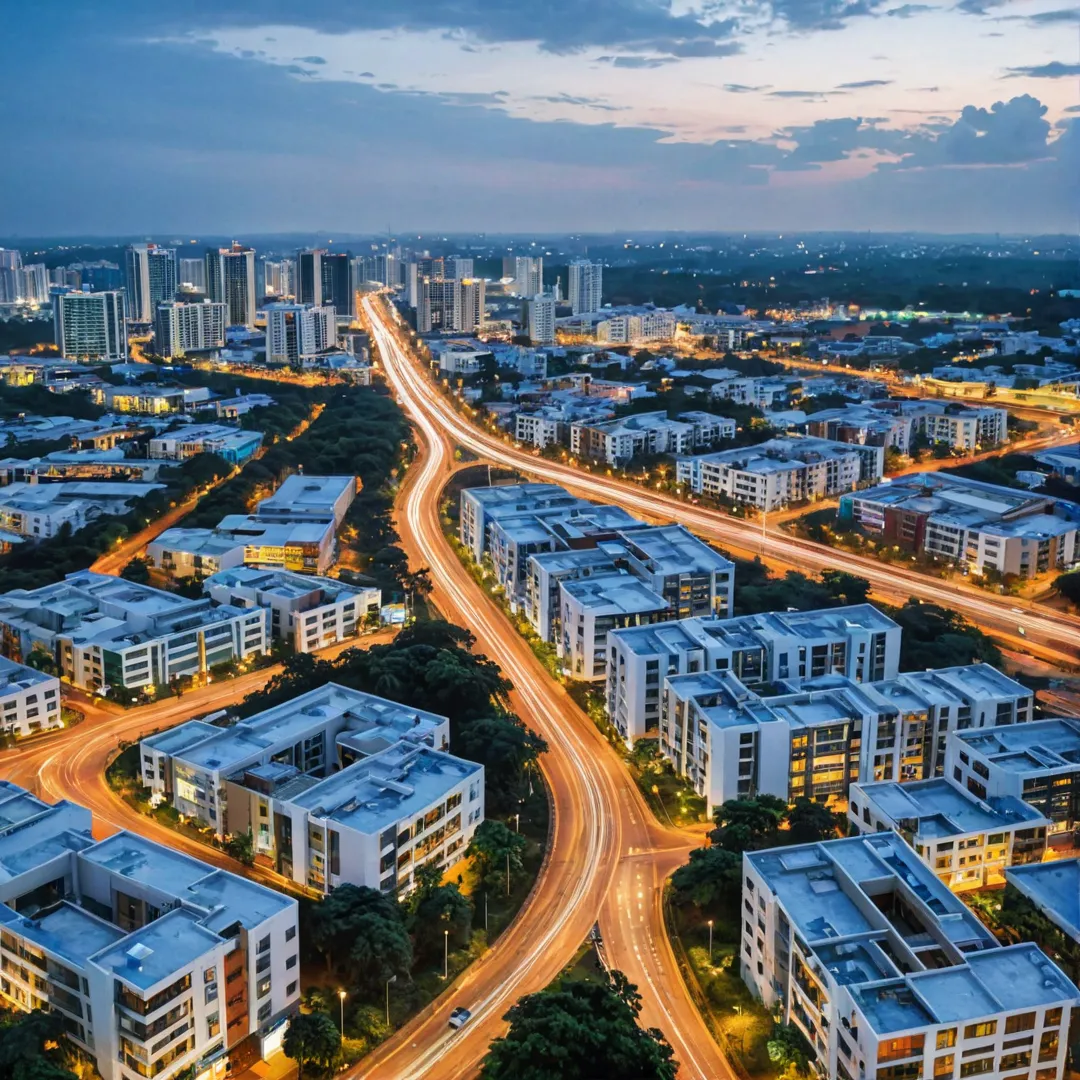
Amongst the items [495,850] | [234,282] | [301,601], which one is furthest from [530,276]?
[495,850]

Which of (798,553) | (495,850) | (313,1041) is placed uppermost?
(798,553)

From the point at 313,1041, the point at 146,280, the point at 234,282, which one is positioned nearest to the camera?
the point at 313,1041

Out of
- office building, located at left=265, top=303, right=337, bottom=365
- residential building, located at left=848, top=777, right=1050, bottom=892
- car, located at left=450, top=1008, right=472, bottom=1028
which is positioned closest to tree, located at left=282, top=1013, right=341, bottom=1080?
car, located at left=450, top=1008, right=472, bottom=1028

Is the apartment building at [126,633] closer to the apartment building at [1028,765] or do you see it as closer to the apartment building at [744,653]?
the apartment building at [744,653]

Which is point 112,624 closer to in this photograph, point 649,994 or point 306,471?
point 649,994

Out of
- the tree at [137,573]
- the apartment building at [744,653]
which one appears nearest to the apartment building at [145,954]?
the apartment building at [744,653]

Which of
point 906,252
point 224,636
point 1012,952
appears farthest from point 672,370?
point 906,252

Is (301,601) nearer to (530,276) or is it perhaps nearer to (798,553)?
(798,553)
